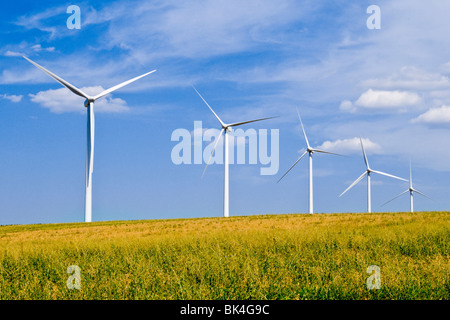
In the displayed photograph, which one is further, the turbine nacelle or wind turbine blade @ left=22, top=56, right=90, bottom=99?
the turbine nacelle

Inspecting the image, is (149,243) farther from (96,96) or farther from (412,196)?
(412,196)

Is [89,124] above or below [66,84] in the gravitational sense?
below

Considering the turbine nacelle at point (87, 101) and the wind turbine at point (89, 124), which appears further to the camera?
the turbine nacelle at point (87, 101)

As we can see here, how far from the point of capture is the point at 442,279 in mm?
10992

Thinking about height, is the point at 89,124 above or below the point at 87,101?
below

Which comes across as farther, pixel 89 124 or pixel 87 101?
pixel 87 101

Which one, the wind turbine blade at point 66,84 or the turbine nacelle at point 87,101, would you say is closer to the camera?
the wind turbine blade at point 66,84

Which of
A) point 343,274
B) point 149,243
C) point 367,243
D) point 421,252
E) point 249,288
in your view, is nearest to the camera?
point 249,288
